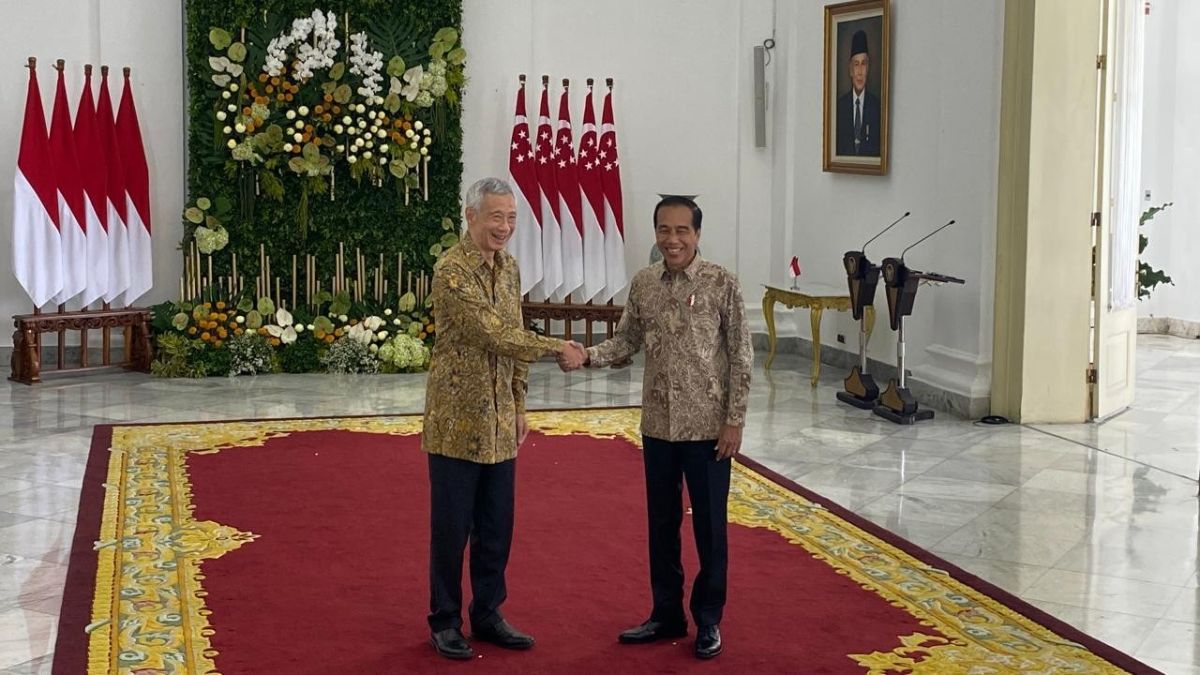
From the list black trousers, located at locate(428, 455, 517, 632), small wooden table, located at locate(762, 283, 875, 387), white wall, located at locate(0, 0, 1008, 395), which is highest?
white wall, located at locate(0, 0, 1008, 395)

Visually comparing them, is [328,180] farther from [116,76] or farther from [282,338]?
[116,76]

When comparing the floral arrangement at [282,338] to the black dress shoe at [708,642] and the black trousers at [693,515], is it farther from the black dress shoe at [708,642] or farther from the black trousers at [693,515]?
the black dress shoe at [708,642]

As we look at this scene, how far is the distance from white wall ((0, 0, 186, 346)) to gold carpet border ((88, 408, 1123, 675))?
142 inches

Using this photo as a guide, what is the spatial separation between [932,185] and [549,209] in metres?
3.54

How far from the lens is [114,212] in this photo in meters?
11.3

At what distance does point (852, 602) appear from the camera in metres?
5.58

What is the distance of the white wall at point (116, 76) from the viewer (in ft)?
37.3

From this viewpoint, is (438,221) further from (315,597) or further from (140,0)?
(315,597)

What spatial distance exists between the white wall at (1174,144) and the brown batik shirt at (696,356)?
1076cm

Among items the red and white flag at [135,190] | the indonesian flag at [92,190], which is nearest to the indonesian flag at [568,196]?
the red and white flag at [135,190]

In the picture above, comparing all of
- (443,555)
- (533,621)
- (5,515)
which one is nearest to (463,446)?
(443,555)

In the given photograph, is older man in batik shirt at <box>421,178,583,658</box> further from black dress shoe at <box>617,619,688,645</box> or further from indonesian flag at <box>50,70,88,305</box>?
indonesian flag at <box>50,70,88,305</box>

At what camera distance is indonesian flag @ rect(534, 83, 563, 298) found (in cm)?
1236

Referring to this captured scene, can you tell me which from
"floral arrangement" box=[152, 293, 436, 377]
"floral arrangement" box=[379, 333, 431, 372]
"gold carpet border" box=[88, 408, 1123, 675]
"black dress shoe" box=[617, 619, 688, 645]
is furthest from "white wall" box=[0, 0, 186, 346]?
"black dress shoe" box=[617, 619, 688, 645]
